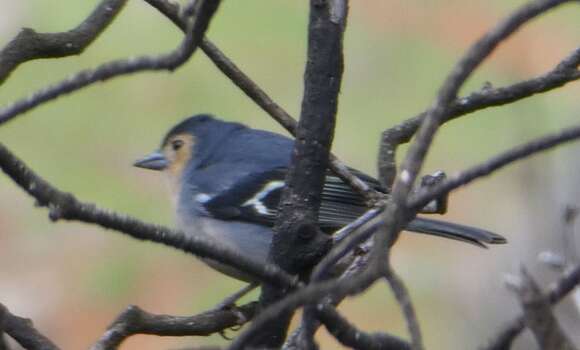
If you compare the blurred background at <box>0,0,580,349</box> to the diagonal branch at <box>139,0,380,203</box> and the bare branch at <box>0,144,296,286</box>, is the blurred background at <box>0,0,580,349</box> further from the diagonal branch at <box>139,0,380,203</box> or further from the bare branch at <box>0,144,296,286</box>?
the bare branch at <box>0,144,296,286</box>

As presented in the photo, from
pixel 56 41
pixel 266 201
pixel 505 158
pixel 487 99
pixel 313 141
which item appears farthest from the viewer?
pixel 266 201

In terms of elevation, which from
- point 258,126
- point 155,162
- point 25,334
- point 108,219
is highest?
point 258,126

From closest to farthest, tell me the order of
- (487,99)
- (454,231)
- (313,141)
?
(313,141)
(487,99)
(454,231)

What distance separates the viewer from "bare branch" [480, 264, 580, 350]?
94cm

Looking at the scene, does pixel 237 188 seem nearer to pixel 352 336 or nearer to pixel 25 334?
pixel 25 334

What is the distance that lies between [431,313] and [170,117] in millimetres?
2315

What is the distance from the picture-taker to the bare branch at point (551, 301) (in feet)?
3.07

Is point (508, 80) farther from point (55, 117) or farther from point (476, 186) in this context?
point (55, 117)

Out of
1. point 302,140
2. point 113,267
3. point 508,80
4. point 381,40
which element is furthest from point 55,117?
point 302,140

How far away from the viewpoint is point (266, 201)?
3.87 metres

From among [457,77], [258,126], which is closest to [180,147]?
[258,126]

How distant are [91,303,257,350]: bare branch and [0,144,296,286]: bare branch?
14.9 inches

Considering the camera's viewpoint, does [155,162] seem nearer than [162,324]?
No

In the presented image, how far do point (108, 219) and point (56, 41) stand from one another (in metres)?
0.69
